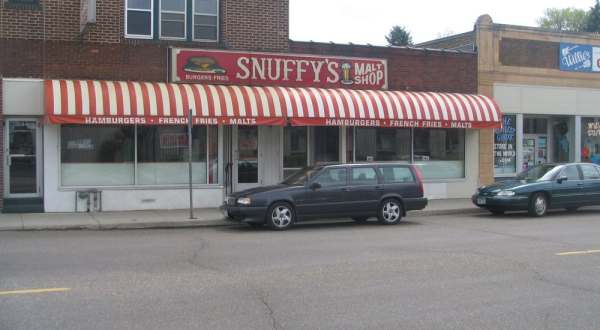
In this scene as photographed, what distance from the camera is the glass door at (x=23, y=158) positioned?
1608cm

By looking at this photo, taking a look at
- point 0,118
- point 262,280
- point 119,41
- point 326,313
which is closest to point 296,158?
point 119,41

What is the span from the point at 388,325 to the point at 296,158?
13.3 metres

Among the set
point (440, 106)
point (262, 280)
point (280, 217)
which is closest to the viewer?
point (262, 280)

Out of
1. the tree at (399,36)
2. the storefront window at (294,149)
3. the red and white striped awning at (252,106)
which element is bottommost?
the storefront window at (294,149)

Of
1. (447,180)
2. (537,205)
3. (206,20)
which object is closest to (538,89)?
(447,180)

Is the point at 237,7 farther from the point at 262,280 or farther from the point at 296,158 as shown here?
the point at 262,280

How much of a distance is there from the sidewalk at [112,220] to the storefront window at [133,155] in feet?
3.61

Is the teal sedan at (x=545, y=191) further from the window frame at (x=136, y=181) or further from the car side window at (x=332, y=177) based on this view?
the window frame at (x=136, y=181)

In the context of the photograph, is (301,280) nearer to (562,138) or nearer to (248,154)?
(248,154)

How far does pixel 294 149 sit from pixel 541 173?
710 cm

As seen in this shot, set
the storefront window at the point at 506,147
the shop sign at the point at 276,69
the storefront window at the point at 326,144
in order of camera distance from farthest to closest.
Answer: the storefront window at the point at 506,147
the storefront window at the point at 326,144
the shop sign at the point at 276,69

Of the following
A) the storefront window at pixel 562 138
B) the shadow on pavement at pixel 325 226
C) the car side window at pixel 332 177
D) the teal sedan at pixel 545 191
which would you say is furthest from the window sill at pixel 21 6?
the storefront window at pixel 562 138

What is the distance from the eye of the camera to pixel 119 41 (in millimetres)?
16875

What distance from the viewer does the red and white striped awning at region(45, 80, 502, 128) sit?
51.2 ft
